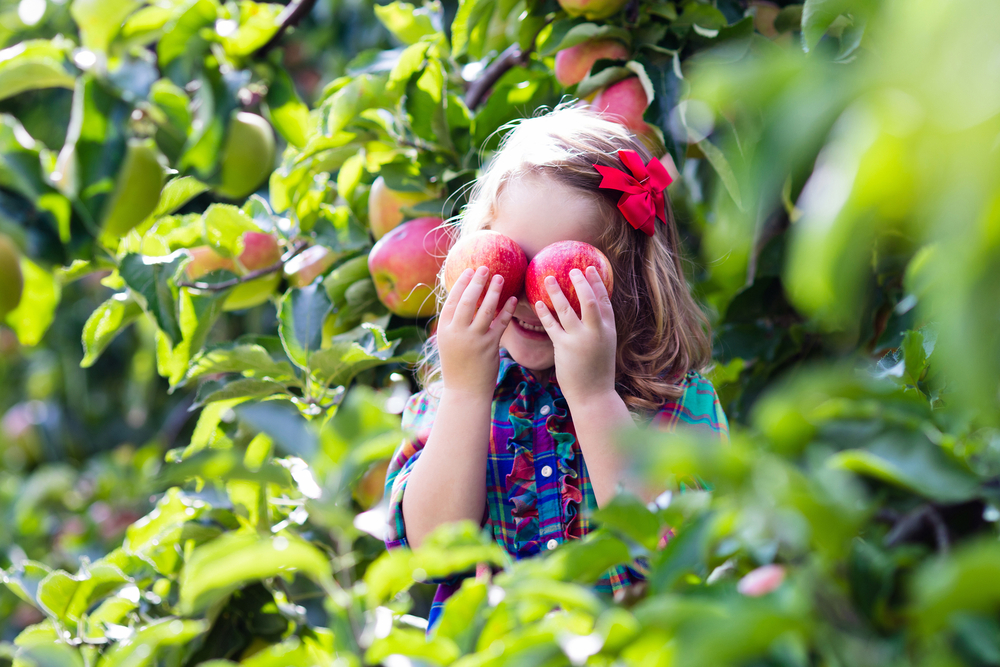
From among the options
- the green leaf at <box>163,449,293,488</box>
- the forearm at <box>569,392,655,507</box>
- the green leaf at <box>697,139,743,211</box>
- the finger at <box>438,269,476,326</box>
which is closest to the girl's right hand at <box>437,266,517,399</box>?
the finger at <box>438,269,476,326</box>

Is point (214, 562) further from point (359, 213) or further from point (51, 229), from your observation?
point (359, 213)

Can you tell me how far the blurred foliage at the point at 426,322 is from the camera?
291mm

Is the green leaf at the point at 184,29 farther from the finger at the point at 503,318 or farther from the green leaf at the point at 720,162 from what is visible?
the green leaf at the point at 720,162

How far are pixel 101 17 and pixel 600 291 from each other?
619mm

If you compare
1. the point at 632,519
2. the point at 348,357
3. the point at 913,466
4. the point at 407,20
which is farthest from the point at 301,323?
the point at 913,466

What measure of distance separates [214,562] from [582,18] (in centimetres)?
90

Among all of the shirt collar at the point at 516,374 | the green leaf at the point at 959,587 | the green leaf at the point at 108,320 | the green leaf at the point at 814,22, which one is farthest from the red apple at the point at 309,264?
the green leaf at the point at 959,587

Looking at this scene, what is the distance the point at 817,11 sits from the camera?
694 mm

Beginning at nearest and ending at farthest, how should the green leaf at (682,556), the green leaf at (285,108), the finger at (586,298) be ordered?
1. the green leaf at (682,556)
2. the finger at (586,298)
3. the green leaf at (285,108)

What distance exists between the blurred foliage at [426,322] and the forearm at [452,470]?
0.24 ft

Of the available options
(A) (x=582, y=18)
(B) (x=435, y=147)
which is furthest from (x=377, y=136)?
(A) (x=582, y=18)

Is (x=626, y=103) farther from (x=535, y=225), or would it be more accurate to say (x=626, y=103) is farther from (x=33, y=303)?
(x=33, y=303)

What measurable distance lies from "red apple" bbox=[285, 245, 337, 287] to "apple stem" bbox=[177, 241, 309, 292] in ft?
0.04

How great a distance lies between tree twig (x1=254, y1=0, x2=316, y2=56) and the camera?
1065 millimetres
